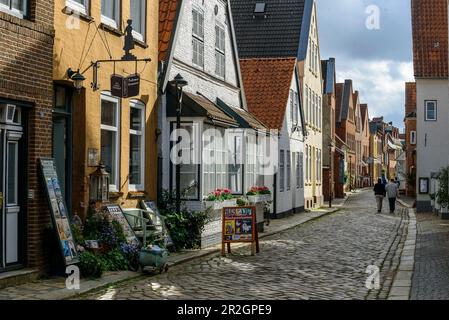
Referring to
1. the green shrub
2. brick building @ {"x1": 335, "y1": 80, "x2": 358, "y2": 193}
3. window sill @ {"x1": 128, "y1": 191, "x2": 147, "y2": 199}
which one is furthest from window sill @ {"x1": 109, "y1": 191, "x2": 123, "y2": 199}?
brick building @ {"x1": 335, "y1": 80, "x2": 358, "y2": 193}

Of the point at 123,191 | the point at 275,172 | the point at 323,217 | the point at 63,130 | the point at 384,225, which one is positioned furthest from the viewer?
the point at 323,217

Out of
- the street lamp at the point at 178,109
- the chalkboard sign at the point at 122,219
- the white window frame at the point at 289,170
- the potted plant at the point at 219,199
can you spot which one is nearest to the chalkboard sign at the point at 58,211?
the chalkboard sign at the point at 122,219

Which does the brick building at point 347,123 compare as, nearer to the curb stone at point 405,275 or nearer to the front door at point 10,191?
the curb stone at point 405,275

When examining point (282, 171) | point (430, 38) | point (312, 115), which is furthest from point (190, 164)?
point (430, 38)

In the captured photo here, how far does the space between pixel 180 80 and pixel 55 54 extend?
12.1ft

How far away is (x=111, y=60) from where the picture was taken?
12531mm

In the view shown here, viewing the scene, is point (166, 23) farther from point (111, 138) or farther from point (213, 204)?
point (213, 204)

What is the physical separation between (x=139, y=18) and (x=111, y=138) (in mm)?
3015

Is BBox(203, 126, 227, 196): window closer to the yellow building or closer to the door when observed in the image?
the yellow building

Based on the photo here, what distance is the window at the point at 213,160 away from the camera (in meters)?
16.4

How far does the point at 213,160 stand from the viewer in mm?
17094

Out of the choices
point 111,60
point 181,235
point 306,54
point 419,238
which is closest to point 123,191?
point 181,235

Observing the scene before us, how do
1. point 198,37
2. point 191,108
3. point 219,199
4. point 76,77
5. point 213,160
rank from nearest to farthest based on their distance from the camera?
point 76,77
point 191,108
point 219,199
point 213,160
point 198,37

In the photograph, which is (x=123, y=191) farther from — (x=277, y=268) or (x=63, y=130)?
(x=277, y=268)
